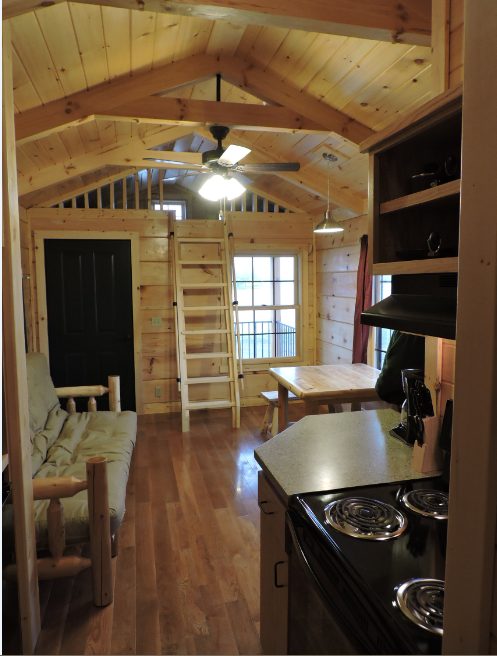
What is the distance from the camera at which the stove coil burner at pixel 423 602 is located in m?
0.93

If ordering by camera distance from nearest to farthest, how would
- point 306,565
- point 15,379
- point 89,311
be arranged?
point 306,565, point 15,379, point 89,311

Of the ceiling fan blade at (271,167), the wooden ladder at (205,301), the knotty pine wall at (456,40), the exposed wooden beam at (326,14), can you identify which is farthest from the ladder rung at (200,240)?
the knotty pine wall at (456,40)

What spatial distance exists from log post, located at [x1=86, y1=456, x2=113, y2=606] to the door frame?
3.21 m

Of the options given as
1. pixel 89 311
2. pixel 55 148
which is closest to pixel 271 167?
pixel 55 148

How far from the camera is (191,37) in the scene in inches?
110

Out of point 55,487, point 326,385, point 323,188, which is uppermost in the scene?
point 323,188

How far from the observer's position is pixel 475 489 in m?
0.61

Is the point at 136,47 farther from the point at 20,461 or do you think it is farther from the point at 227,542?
the point at 227,542

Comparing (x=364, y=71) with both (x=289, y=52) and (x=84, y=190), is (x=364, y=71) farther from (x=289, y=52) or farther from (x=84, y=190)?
(x=84, y=190)

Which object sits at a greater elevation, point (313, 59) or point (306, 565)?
point (313, 59)

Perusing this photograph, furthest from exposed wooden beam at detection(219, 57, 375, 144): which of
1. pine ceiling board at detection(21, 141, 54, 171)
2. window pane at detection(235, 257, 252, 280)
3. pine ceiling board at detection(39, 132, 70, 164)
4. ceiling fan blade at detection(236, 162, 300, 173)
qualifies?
window pane at detection(235, 257, 252, 280)

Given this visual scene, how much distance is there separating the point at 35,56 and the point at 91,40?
0.30 metres

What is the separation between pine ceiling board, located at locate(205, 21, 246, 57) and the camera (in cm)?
278

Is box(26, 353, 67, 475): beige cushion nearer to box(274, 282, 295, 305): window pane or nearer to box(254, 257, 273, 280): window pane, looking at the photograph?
box(254, 257, 273, 280): window pane
